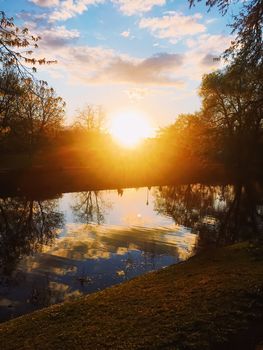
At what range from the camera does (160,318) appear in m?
8.14

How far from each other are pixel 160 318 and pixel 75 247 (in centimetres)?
1296

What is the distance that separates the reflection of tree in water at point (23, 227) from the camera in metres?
19.2

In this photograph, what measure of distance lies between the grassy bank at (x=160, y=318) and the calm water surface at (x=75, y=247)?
372 cm

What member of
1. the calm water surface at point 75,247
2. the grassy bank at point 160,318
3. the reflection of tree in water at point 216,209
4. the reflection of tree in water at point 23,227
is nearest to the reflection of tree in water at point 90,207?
the calm water surface at point 75,247

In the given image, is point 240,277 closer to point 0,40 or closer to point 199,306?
point 199,306

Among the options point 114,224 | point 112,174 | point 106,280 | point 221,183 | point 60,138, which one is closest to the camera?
point 106,280

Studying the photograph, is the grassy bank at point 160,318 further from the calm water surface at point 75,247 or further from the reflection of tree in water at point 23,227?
the reflection of tree in water at point 23,227

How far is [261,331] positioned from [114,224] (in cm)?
2010

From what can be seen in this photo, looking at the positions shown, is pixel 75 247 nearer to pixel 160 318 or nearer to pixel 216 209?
pixel 160 318

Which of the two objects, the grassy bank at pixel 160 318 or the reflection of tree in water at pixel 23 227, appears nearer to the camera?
the grassy bank at pixel 160 318

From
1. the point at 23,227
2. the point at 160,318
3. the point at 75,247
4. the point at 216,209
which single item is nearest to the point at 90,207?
the point at 23,227

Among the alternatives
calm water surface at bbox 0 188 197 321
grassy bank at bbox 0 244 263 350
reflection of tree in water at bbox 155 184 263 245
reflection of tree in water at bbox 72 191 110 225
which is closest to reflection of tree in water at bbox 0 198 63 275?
calm water surface at bbox 0 188 197 321

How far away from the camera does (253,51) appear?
14711 millimetres

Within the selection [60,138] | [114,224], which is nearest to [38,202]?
[114,224]
